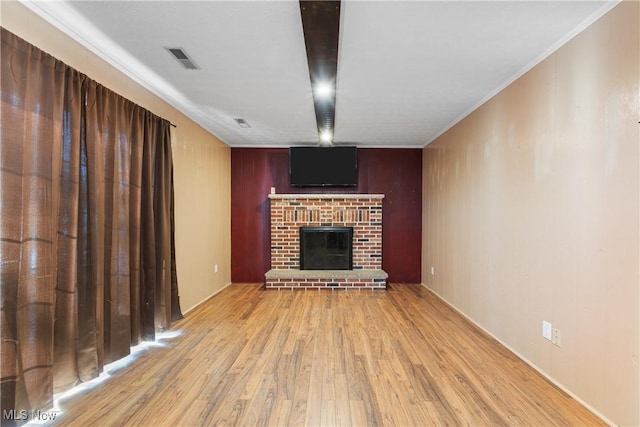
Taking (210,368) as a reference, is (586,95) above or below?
above

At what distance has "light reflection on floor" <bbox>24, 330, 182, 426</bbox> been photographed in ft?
5.50

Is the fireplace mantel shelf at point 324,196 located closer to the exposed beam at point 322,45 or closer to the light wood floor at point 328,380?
the exposed beam at point 322,45

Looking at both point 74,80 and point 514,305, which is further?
point 514,305

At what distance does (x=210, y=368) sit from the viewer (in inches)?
89.6

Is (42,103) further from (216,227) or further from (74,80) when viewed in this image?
(216,227)

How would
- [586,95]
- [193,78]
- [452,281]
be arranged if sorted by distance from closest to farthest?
[586,95]
[193,78]
[452,281]

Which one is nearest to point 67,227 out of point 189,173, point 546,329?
point 189,173

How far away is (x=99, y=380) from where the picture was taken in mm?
2094

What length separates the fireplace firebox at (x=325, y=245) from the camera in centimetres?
514

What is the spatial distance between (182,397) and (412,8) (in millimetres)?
2799

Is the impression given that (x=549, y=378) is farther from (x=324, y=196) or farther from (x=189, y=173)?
(x=189, y=173)

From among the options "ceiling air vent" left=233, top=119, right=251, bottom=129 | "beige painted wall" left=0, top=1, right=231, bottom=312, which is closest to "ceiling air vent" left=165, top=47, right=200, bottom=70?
"beige painted wall" left=0, top=1, right=231, bottom=312

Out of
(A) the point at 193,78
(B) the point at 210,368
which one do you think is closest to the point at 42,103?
(A) the point at 193,78

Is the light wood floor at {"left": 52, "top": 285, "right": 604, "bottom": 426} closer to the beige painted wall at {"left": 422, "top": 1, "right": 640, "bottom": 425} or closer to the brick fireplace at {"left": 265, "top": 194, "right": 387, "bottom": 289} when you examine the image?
the beige painted wall at {"left": 422, "top": 1, "right": 640, "bottom": 425}
